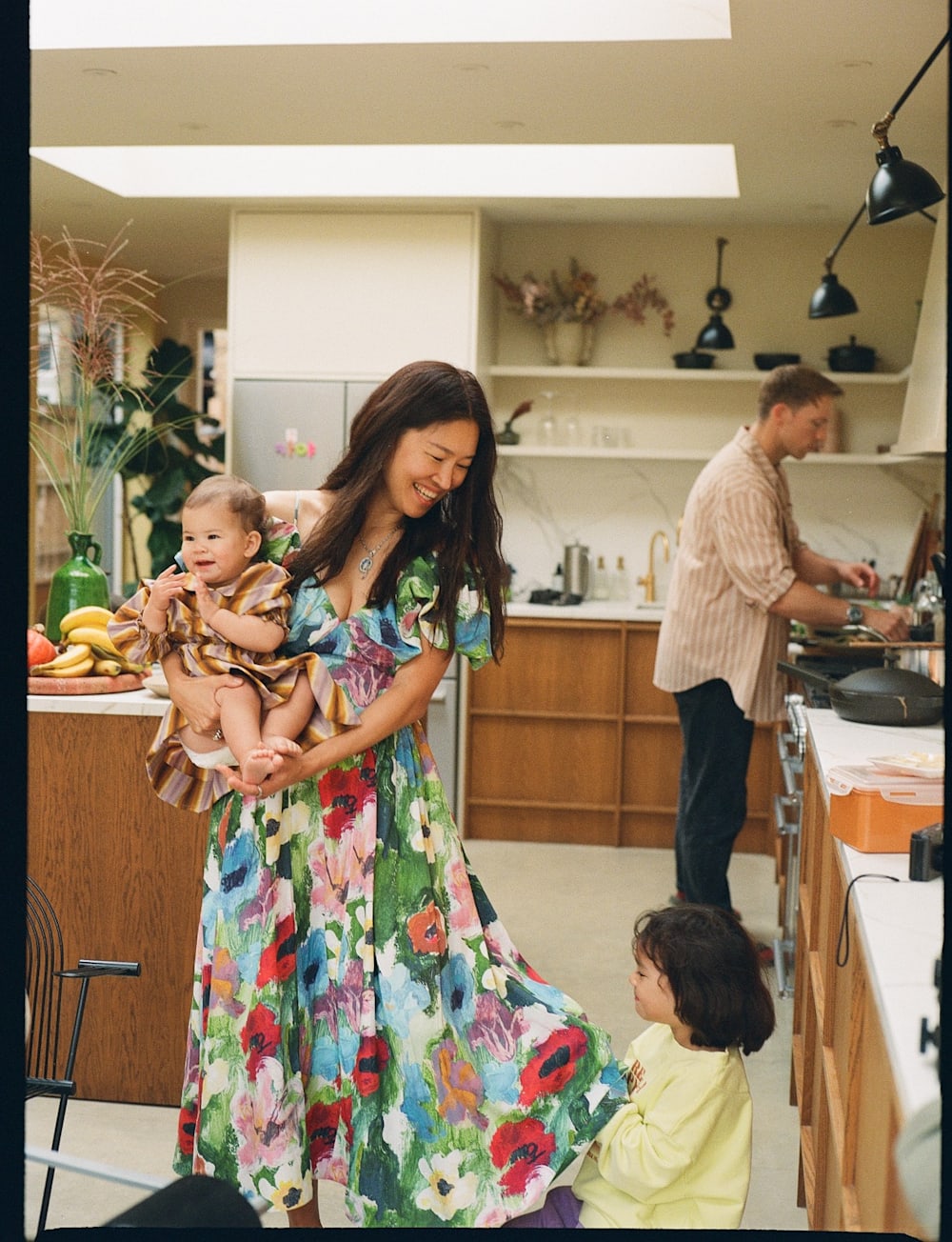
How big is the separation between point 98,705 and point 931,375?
268 cm

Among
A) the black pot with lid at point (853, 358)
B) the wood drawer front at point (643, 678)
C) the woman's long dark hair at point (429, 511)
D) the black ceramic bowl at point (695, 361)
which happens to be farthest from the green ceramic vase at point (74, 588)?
the black pot with lid at point (853, 358)

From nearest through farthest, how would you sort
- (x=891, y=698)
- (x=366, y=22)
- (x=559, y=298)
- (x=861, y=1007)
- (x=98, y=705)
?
1. (x=861, y=1007)
2. (x=891, y=698)
3. (x=98, y=705)
4. (x=366, y=22)
5. (x=559, y=298)

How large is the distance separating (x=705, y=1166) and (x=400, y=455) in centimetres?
113

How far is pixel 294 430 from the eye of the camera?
5730 millimetres

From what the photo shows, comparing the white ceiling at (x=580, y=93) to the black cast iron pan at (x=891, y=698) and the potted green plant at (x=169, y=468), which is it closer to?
the black cast iron pan at (x=891, y=698)

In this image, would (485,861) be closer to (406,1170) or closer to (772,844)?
(772,844)

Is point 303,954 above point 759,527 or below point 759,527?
below

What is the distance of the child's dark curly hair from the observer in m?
2.03

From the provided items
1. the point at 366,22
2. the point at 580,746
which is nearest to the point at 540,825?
the point at 580,746

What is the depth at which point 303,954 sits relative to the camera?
2133 mm

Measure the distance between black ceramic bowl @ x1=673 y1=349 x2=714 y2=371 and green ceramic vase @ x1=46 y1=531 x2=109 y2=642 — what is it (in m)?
3.23

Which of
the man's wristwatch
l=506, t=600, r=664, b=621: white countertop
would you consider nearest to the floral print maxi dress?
the man's wristwatch

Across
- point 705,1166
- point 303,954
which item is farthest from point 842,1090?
point 303,954

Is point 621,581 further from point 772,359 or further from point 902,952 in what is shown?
point 902,952
